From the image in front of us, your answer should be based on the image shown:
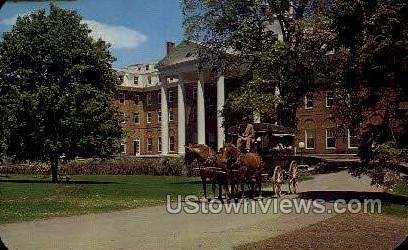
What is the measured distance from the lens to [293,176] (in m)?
3.80

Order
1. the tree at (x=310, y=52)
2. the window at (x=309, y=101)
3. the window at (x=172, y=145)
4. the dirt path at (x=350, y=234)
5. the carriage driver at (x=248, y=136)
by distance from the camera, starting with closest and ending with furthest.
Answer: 1. the dirt path at (x=350, y=234)
2. the tree at (x=310, y=52)
3. the window at (x=309, y=101)
4. the window at (x=172, y=145)
5. the carriage driver at (x=248, y=136)

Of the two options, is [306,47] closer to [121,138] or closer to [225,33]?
[225,33]

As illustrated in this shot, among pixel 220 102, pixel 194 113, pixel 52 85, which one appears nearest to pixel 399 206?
pixel 220 102

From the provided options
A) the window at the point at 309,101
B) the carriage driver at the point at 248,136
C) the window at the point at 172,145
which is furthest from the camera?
the carriage driver at the point at 248,136

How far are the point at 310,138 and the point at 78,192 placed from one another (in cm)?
196

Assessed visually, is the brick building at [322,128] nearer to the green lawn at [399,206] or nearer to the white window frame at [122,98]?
the green lawn at [399,206]

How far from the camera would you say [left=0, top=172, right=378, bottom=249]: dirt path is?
10.8 ft

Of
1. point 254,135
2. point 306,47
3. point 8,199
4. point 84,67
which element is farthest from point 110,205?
point 306,47

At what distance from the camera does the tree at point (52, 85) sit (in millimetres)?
3018

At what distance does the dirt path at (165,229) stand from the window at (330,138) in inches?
7.5

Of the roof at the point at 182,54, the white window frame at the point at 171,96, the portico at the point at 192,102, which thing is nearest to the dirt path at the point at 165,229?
the portico at the point at 192,102

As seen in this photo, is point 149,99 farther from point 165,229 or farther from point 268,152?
point 268,152

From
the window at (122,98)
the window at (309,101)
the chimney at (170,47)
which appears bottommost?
the window at (309,101)

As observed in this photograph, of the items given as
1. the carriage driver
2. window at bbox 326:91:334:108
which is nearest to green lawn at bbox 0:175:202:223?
the carriage driver
